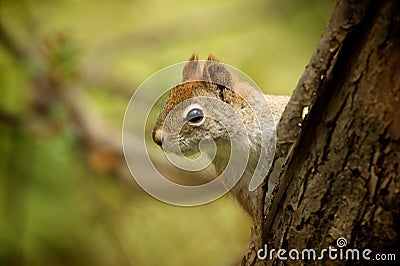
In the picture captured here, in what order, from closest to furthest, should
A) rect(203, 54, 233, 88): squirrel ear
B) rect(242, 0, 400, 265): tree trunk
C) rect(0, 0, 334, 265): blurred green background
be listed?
rect(242, 0, 400, 265): tree trunk < rect(203, 54, 233, 88): squirrel ear < rect(0, 0, 334, 265): blurred green background

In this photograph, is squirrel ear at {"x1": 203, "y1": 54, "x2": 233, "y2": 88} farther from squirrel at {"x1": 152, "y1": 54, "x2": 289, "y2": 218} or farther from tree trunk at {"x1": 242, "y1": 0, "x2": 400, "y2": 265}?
tree trunk at {"x1": 242, "y1": 0, "x2": 400, "y2": 265}

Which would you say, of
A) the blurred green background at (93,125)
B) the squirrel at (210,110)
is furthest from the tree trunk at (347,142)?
the blurred green background at (93,125)

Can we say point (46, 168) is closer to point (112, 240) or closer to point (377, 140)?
point (112, 240)

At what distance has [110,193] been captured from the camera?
8.16 feet

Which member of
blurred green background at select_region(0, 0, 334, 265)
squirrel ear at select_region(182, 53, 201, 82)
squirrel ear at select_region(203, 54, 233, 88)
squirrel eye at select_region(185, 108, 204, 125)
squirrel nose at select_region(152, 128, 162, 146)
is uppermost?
blurred green background at select_region(0, 0, 334, 265)

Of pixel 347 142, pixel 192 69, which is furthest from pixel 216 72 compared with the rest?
pixel 347 142

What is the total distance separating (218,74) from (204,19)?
1.96 m

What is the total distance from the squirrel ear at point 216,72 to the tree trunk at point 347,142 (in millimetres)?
144

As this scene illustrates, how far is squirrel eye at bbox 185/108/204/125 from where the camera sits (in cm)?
96

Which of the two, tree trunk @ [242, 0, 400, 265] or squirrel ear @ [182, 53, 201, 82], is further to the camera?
squirrel ear @ [182, 53, 201, 82]

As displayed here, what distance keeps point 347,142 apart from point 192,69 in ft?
0.94

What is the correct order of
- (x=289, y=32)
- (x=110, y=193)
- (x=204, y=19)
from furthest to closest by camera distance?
(x=289, y=32) < (x=204, y=19) < (x=110, y=193)

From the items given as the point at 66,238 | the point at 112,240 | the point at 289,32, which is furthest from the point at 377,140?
the point at 289,32

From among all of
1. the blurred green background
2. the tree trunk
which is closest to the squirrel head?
the tree trunk
